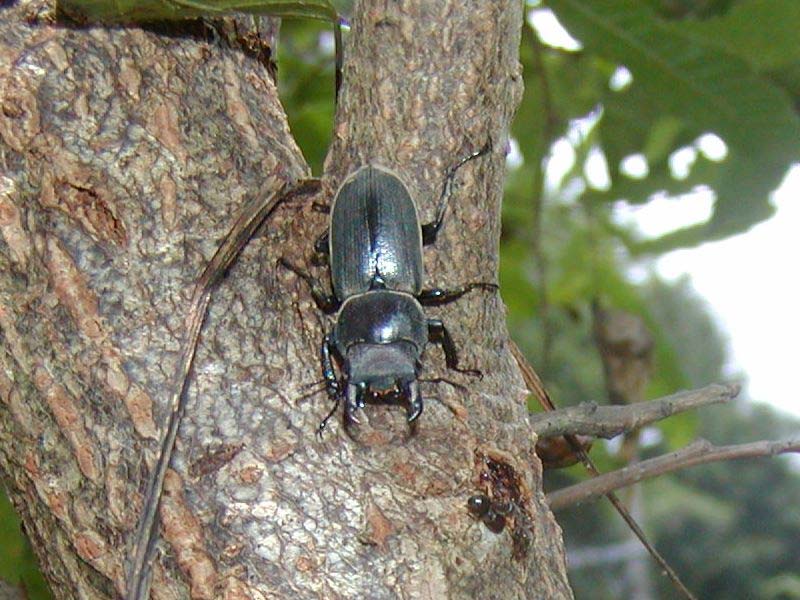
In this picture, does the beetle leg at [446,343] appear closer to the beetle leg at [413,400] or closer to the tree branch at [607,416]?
the beetle leg at [413,400]

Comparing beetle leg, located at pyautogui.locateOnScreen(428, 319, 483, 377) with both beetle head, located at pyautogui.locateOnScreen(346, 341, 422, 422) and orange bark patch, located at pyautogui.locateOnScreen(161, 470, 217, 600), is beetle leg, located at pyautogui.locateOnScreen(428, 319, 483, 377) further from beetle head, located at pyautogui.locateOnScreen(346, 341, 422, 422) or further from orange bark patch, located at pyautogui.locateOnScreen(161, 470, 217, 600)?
orange bark patch, located at pyautogui.locateOnScreen(161, 470, 217, 600)

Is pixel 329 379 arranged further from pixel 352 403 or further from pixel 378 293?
pixel 378 293

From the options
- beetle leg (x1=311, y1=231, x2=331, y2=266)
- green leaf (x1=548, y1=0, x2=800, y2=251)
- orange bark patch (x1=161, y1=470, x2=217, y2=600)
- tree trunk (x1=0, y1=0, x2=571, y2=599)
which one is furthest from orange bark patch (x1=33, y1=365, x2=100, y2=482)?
green leaf (x1=548, y1=0, x2=800, y2=251)

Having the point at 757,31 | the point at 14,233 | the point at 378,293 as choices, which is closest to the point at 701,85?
the point at 757,31

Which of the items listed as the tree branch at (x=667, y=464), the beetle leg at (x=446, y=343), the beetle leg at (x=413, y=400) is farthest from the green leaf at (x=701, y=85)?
the beetle leg at (x=413, y=400)

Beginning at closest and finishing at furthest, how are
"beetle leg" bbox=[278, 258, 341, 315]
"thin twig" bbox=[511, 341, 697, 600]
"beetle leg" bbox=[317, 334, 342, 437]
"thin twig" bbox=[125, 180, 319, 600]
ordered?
"thin twig" bbox=[125, 180, 319, 600] → "beetle leg" bbox=[317, 334, 342, 437] → "beetle leg" bbox=[278, 258, 341, 315] → "thin twig" bbox=[511, 341, 697, 600]

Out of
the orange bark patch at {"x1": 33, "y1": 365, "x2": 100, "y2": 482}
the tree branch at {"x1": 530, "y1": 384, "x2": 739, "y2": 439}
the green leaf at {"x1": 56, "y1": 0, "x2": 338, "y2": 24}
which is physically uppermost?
the green leaf at {"x1": 56, "y1": 0, "x2": 338, "y2": 24}
